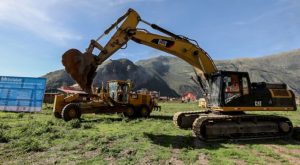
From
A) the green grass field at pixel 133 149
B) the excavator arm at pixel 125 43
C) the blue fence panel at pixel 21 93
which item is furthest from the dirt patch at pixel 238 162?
the blue fence panel at pixel 21 93

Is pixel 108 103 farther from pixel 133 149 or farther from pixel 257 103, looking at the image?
pixel 133 149

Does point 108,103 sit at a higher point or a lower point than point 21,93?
lower

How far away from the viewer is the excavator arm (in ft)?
43.9

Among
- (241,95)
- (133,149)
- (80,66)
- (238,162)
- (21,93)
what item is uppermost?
(80,66)

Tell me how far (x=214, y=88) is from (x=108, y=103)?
9113 mm

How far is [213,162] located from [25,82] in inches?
884

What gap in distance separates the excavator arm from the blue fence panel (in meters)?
14.6

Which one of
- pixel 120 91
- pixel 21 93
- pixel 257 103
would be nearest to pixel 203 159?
pixel 257 103

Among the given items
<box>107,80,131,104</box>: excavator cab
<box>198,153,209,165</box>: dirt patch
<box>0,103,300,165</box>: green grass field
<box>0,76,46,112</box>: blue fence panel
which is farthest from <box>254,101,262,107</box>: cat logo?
<box>0,76,46,112</box>: blue fence panel

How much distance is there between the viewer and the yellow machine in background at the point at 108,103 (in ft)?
66.6

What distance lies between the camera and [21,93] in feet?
91.0

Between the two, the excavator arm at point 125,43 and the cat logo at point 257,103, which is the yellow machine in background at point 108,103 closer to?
the excavator arm at point 125,43

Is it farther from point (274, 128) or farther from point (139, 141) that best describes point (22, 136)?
point (274, 128)

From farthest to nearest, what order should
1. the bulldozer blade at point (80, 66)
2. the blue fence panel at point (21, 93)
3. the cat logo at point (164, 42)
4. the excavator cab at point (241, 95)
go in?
the blue fence panel at point (21, 93) < the cat logo at point (164, 42) < the excavator cab at point (241, 95) < the bulldozer blade at point (80, 66)
